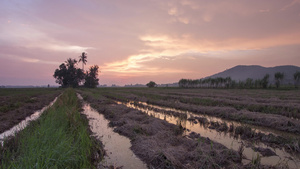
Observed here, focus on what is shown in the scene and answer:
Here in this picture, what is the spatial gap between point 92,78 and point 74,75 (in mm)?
8263

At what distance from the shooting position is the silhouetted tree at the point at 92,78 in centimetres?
7431

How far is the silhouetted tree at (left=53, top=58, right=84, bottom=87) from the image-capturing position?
230ft

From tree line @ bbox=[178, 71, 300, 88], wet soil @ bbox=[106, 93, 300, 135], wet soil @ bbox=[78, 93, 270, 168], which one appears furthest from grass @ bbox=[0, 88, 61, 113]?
tree line @ bbox=[178, 71, 300, 88]

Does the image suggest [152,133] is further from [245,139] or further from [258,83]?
[258,83]

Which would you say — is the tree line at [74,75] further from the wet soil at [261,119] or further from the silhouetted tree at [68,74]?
the wet soil at [261,119]

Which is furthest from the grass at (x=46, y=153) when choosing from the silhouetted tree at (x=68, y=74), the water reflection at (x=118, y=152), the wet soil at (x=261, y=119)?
the silhouetted tree at (x=68, y=74)

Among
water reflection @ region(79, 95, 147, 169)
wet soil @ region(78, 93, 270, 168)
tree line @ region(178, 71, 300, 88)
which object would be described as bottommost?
water reflection @ region(79, 95, 147, 169)

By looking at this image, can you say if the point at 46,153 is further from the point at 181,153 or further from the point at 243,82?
the point at 243,82

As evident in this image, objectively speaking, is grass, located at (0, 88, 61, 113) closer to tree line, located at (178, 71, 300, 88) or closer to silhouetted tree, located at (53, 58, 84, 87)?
silhouetted tree, located at (53, 58, 84, 87)

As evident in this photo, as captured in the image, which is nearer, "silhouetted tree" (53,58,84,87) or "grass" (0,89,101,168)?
"grass" (0,89,101,168)

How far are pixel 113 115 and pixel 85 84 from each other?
7145 centimetres

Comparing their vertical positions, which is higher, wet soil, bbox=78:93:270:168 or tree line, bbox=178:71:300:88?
tree line, bbox=178:71:300:88

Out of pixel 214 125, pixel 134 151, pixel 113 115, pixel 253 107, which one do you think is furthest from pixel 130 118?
pixel 253 107

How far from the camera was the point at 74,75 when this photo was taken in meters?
71.3
